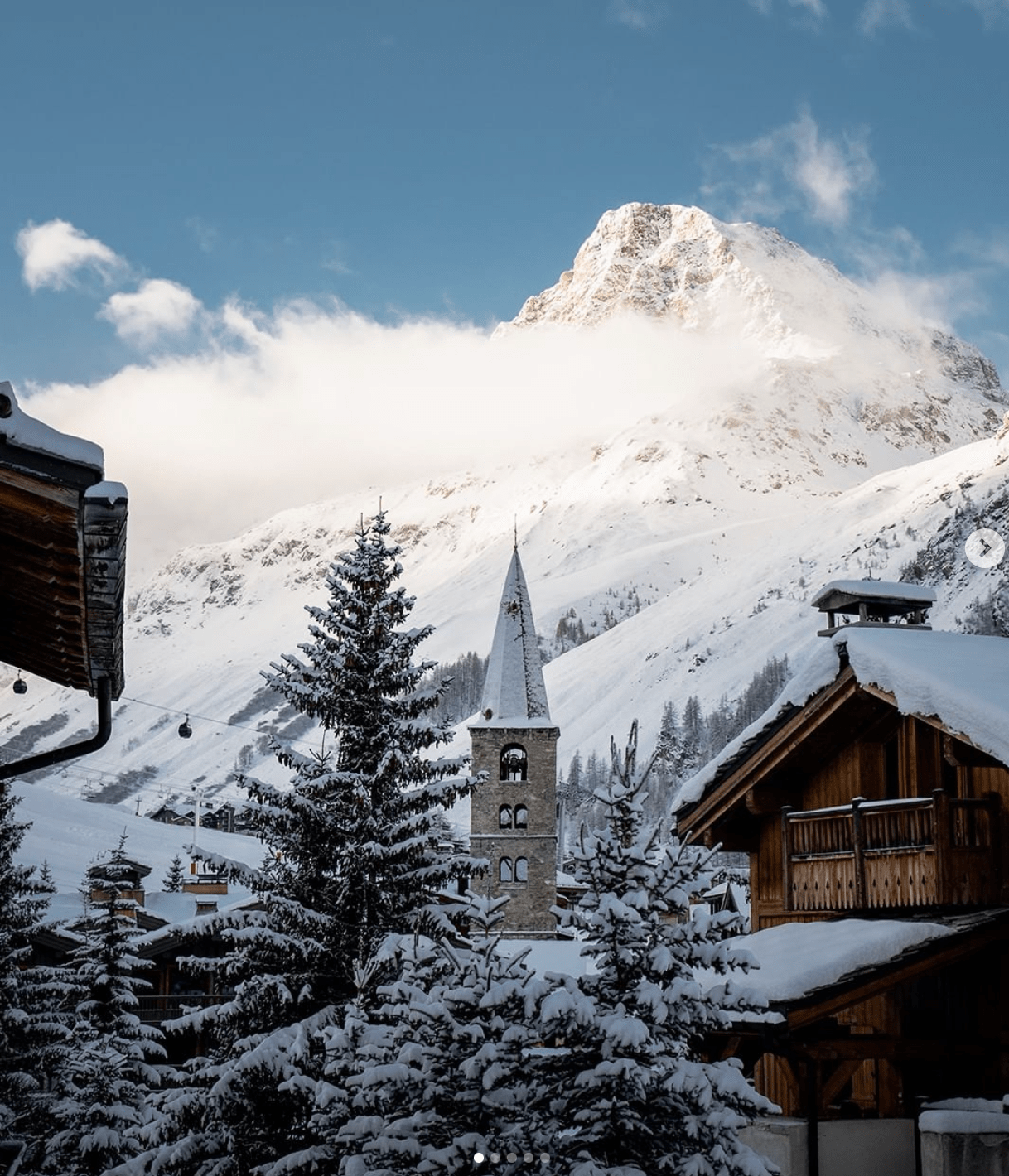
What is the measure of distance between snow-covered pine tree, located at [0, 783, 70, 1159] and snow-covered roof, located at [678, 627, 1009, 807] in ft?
42.5

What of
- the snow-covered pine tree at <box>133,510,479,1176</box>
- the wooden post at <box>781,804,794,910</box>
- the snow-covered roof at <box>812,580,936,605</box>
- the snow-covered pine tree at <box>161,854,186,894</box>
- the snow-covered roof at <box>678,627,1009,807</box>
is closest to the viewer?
the snow-covered roof at <box>678,627,1009,807</box>

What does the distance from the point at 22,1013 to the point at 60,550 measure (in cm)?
2119

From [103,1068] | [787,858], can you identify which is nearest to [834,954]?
[787,858]

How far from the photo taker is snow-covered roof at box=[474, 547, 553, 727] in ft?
197

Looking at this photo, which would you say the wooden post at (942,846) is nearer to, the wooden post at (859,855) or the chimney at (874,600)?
the wooden post at (859,855)

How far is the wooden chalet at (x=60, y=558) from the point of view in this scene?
14.9 feet

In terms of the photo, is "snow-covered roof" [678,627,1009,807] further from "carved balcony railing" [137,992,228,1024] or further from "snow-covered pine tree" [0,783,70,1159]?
"carved balcony railing" [137,992,228,1024]

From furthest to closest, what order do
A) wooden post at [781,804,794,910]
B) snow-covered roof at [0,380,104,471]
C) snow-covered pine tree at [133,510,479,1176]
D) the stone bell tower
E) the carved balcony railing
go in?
the stone bell tower, the carved balcony railing, wooden post at [781,804,794,910], snow-covered pine tree at [133,510,479,1176], snow-covered roof at [0,380,104,471]

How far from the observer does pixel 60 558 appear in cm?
529

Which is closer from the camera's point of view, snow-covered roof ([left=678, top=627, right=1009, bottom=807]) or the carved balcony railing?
snow-covered roof ([left=678, top=627, right=1009, bottom=807])

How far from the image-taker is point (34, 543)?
17.2 feet

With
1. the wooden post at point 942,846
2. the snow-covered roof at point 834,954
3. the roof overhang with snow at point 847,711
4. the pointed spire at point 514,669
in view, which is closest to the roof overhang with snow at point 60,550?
the snow-covered roof at point 834,954

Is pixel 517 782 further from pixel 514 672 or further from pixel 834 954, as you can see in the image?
pixel 834 954

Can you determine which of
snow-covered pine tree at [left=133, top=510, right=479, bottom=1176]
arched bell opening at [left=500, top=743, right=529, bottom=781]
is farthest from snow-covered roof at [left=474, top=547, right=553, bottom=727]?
snow-covered pine tree at [left=133, top=510, right=479, bottom=1176]
